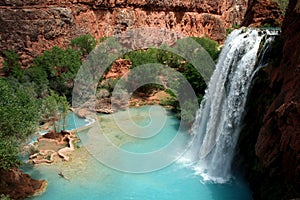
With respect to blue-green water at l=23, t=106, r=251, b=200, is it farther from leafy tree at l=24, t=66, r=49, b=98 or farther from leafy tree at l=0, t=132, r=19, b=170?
leafy tree at l=24, t=66, r=49, b=98

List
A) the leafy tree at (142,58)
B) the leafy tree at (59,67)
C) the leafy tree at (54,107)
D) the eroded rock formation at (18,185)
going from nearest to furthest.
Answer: the eroded rock formation at (18,185) → the leafy tree at (54,107) → the leafy tree at (59,67) → the leafy tree at (142,58)

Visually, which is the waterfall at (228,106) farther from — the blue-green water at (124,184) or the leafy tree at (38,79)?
the leafy tree at (38,79)

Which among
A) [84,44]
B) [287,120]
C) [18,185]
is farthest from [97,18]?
[287,120]

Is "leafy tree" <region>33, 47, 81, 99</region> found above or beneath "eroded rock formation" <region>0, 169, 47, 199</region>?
above

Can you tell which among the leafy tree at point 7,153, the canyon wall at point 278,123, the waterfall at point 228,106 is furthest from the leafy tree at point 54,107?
the canyon wall at point 278,123

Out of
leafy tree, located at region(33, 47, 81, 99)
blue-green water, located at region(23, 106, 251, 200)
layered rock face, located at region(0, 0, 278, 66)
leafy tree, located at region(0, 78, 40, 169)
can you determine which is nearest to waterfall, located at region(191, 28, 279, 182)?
blue-green water, located at region(23, 106, 251, 200)

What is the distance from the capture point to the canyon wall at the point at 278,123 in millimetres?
7996

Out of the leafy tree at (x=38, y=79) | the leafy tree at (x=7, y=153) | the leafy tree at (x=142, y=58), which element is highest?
the leafy tree at (x=142, y=58)

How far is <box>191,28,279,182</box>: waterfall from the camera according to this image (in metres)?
12.0

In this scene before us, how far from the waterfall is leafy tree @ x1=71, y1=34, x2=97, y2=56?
12.7 metres

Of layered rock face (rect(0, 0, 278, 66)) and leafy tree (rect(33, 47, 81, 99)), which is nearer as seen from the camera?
leafy tree (rect(33, 47, 81, 99))

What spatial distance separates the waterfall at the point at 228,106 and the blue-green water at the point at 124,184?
2.47 ft

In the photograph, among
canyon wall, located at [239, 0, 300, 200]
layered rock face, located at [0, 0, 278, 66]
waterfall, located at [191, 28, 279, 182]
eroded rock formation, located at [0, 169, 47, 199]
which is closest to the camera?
canyon wall, located at [239, 0, 300, 200]

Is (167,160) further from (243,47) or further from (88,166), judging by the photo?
(243,47)
